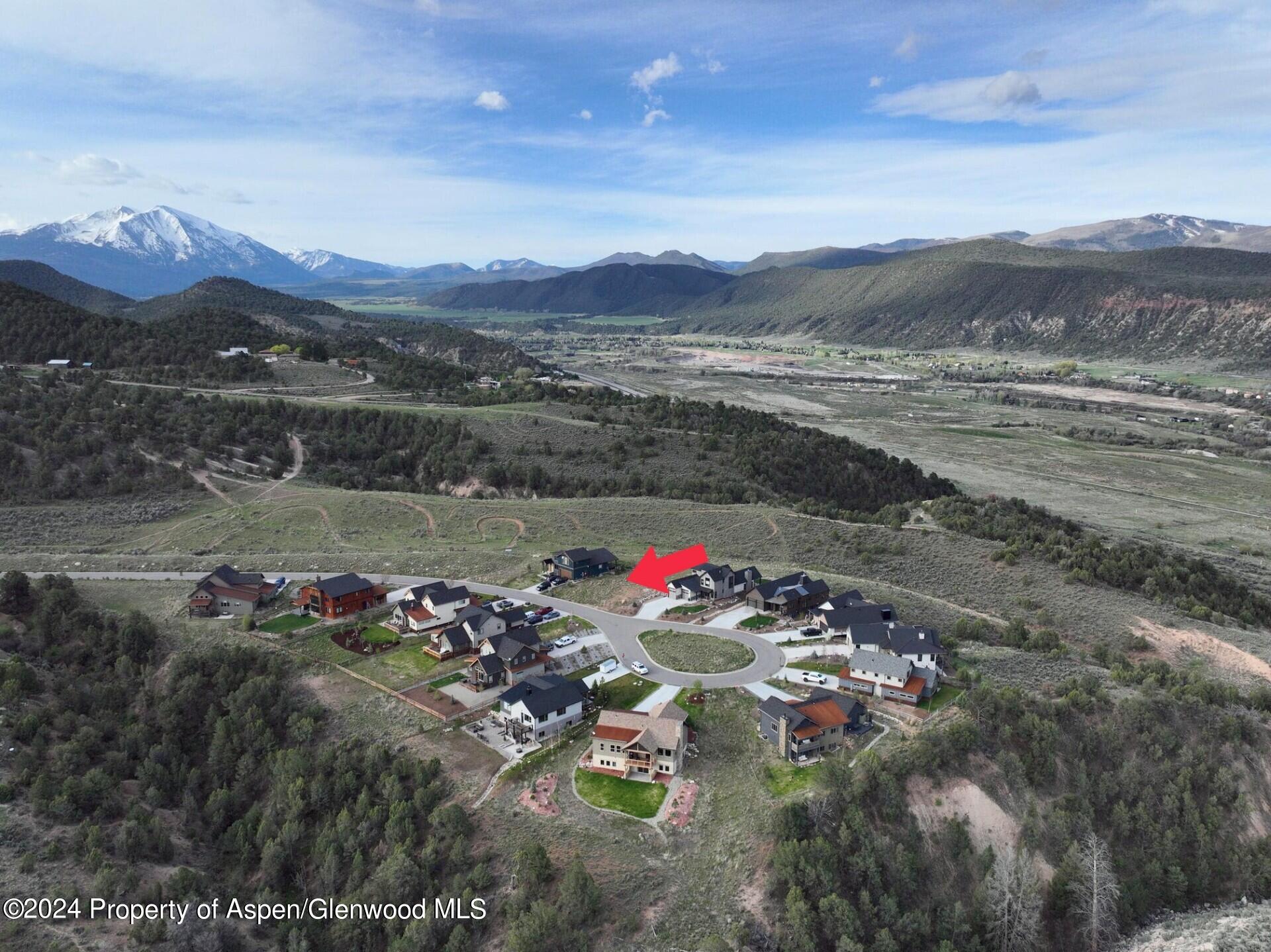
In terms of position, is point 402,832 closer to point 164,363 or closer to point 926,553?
point 926,553

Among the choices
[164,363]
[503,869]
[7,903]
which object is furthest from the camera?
[164,363]

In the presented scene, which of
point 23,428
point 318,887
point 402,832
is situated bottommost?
point 318,887

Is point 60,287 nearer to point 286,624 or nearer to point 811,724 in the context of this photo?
point 286,624

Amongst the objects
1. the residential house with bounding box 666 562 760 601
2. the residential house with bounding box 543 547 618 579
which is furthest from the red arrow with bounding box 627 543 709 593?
the residential house with bounding box 543 547 618 579

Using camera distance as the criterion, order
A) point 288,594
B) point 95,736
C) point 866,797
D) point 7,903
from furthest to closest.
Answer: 1. point 288,594
2. point 95,736
3. point 866,797
4. point 7,903

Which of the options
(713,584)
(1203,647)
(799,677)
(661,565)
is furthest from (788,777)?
(1203,647)

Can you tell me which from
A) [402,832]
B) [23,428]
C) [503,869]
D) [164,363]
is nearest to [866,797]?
[503,869]

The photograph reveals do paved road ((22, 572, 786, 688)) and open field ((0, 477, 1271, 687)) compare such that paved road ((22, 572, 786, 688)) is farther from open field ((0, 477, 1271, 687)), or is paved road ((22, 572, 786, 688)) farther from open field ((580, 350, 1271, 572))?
open field ((580, 350, 1271, 572))
